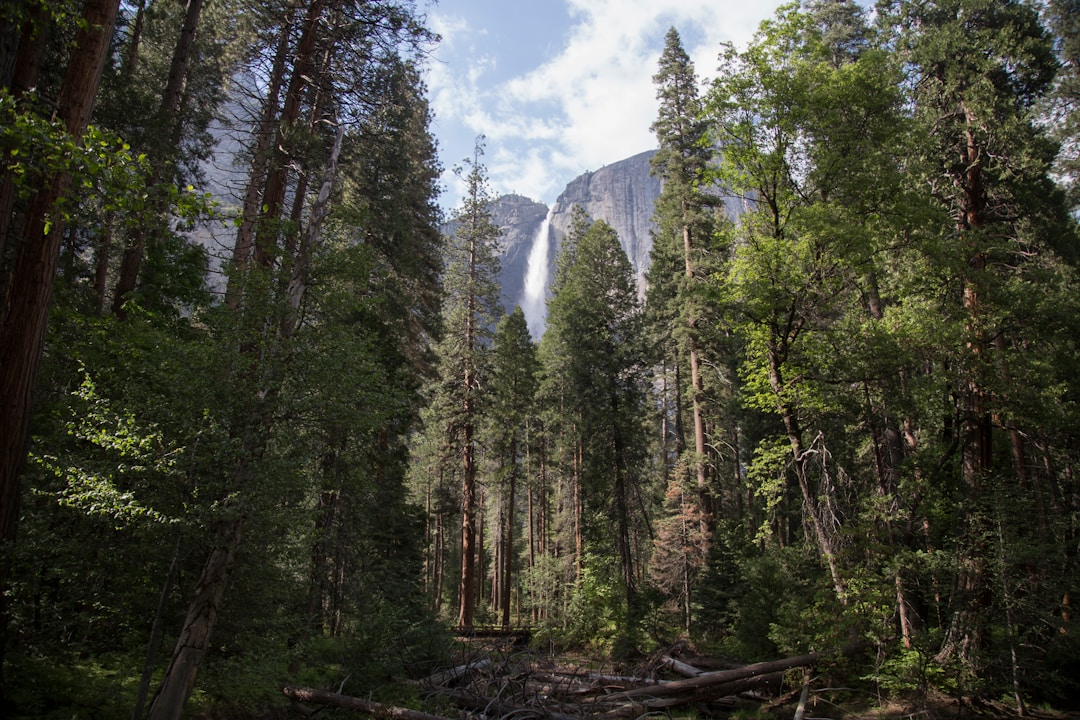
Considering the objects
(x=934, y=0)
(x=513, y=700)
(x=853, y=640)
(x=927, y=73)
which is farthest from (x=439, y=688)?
(x=934, y=0)

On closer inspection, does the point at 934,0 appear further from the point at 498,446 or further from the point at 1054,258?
the point at 498,446

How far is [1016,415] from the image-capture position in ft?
32.8

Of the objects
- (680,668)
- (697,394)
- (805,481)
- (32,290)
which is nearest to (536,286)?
(697,394)

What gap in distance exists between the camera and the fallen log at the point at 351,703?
24.3ft

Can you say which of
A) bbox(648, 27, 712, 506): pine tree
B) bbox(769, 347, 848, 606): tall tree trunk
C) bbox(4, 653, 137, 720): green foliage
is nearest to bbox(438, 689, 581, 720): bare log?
bbox(4, 653, 137, 720): green foliage

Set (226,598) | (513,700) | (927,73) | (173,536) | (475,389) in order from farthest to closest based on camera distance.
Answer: (475,389), (927,73), (513,700), (226,598), (173,536)

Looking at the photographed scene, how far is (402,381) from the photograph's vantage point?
942 cm

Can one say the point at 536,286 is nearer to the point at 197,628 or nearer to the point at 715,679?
the point at 715,679

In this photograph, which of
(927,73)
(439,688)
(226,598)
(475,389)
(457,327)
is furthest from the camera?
(457,327)

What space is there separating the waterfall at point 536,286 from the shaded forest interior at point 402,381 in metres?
124

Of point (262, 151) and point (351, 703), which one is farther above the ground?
point (262, 151)

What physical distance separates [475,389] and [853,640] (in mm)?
14126

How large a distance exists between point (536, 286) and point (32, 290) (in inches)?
6394

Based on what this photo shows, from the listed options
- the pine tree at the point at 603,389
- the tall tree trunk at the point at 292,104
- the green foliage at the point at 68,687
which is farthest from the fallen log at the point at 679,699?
the tall tree trunk at the point at 292,104
